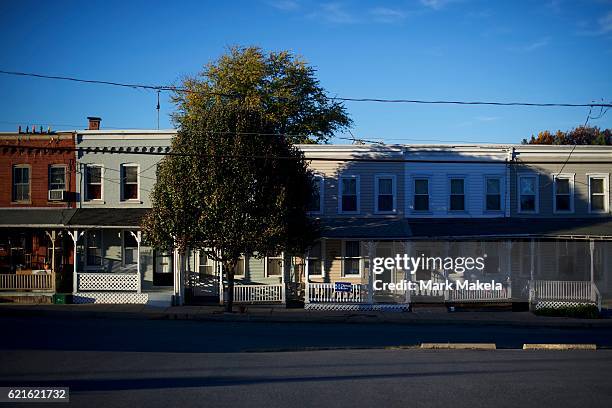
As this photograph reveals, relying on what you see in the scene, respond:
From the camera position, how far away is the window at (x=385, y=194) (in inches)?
1230

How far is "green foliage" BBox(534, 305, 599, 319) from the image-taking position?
89.5 ft

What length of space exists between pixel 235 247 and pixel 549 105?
13.6 m

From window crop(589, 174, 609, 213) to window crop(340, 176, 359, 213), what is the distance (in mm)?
11362

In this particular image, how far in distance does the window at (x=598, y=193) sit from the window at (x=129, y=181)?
71.6 ft

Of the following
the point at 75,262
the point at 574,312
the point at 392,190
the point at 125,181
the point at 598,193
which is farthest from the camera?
the point at 598,193

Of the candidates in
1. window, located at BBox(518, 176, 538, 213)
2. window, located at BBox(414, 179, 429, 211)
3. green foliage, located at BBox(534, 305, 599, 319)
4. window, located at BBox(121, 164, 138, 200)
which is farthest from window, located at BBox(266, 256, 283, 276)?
window, located at BBox(518, 176, 538, 213)

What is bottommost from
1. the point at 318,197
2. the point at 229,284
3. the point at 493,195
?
the point at 229,284

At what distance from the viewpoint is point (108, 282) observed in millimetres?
29156

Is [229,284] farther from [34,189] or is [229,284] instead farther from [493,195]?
[493,195]

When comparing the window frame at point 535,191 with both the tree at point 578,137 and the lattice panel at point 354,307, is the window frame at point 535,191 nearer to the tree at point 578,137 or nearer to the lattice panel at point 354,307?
the lattice panel at point 354,307

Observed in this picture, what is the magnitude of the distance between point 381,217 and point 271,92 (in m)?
15.7

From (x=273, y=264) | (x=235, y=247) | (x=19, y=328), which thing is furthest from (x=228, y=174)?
(x=19, y=328)

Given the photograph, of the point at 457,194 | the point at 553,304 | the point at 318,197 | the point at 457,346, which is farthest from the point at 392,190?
the point at 457,346

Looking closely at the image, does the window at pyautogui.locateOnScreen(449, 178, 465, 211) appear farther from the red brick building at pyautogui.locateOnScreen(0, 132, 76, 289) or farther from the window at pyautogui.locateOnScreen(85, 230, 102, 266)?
the red brick building at pyautogui.locateOnScreen(0, 132, 76, 289)
